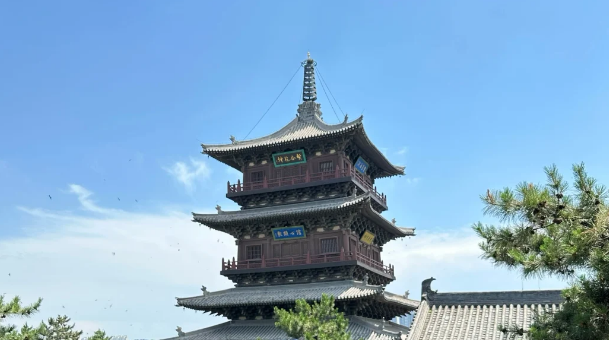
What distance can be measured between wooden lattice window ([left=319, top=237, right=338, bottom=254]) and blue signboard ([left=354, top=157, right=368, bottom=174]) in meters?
6.10

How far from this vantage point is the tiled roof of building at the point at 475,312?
19.8m

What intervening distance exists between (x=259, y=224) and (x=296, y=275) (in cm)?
406

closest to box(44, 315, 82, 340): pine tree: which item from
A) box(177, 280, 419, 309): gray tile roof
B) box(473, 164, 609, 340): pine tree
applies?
box(177, 280, 419, 309): gray tile roof

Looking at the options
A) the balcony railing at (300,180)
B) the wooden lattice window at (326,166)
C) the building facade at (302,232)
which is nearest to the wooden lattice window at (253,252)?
the building facade at (302,232)

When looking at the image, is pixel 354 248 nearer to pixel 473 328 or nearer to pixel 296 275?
pixel 296 275

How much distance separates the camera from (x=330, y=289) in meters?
31.3

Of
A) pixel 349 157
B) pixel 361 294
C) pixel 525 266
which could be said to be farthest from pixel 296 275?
pixel 525 266

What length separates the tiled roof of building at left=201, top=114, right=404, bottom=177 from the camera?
3431cm

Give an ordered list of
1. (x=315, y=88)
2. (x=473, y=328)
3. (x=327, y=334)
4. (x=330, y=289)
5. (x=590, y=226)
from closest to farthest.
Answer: (x=590, y=226), (x=473, y=328), (x=327, y=334), (x=330, y=289), (x=315, y=88)

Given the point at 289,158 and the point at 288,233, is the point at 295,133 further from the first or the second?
the point at 288,233

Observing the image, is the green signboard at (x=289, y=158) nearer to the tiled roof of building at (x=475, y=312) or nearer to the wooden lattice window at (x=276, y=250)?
the wooden lattice window at (x=276, y=250)

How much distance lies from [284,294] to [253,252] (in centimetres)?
446

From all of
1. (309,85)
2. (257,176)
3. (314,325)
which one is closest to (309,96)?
(309,85)

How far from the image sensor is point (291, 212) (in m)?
33.2
